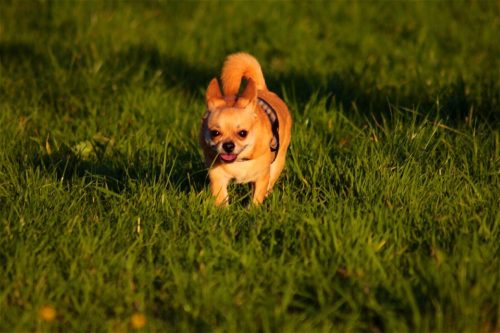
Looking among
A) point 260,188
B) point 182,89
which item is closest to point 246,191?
point 260,188

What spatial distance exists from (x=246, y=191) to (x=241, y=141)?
2.02 ft

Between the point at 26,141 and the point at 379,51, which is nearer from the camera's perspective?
the point at 26,141

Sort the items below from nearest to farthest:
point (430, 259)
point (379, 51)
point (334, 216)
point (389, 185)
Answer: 1. point (430, 259)
2. point (334, 216)
3. point (389, 185)
4. point (379, 51)

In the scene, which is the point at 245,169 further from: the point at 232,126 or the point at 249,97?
the point at 249,97

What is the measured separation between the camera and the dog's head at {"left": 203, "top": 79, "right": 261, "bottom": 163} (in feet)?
13.8

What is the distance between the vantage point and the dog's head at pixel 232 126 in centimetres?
421

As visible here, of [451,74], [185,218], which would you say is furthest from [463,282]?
[451,74]

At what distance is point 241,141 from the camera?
4258 mm

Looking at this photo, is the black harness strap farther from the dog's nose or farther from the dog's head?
the dog's nose

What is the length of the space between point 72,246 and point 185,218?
2.04ft

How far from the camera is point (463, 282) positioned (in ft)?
10.4

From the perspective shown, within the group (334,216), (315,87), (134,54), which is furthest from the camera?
(134,54)

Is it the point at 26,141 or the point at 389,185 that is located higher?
the point at 389,185

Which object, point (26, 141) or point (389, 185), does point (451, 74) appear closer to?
point (389, 185)
